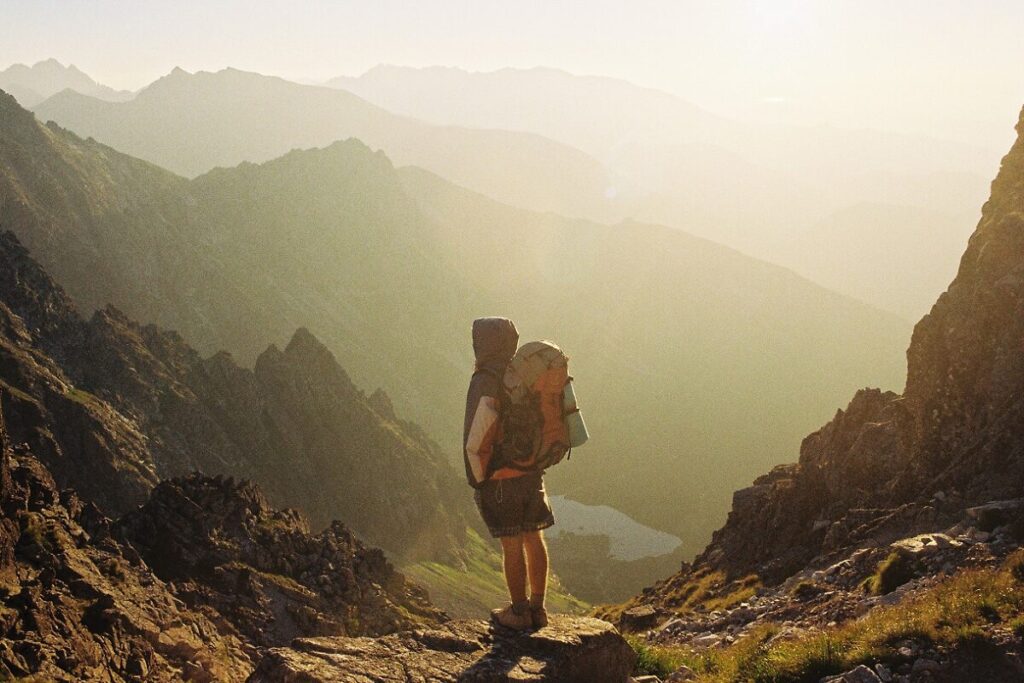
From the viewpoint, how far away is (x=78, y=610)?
64.7 ft

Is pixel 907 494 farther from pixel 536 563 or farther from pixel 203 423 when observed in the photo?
pixel 203 423

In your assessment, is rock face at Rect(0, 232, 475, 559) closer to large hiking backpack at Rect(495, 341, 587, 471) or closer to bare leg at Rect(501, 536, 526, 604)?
bare leg at Rect(501, 536, 526, 604)

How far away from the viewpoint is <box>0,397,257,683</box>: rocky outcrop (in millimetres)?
16219

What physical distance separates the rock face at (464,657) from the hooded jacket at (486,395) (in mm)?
2248

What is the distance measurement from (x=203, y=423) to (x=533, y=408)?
130 m

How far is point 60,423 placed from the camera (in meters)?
94.5

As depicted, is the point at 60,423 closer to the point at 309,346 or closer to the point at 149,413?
the point at 149,413

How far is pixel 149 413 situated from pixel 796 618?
117430mm

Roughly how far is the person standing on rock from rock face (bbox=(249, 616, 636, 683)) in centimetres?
53

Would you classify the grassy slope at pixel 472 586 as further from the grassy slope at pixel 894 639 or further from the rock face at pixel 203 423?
the grassy slope at pixel 894 639

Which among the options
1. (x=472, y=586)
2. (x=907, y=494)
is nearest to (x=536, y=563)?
(x=907, y=494)

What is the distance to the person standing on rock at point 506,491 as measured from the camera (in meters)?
10.6

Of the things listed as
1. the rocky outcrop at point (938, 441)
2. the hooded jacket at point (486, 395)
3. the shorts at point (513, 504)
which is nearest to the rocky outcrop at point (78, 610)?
the shorts at point (513, 504)

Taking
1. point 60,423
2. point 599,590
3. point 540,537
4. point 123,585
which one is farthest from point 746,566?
point 599,590
